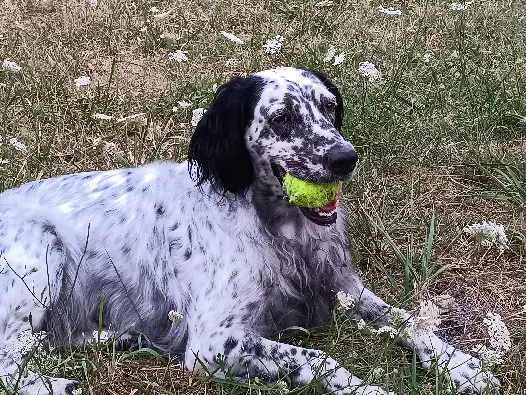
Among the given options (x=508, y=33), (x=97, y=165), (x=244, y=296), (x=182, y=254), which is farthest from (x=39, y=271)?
(x=508, y=33)

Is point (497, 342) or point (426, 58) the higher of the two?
point (497, 342)

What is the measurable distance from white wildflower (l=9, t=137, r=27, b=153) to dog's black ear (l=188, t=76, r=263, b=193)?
156 cm

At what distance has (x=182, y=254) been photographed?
3.40 metres

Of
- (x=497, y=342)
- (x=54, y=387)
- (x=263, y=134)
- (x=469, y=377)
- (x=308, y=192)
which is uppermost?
(x=263, y=134)

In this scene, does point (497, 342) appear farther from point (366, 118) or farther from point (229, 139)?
point (366, 118)

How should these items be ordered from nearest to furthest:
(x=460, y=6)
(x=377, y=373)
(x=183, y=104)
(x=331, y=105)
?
(x=377, y=373)
(x=331, y=105)
(x=183, y=104)
(x=460, y=6)

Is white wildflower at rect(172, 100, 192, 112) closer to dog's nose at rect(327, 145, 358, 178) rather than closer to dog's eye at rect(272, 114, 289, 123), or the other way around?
dog's eye at rect(272, 114, 289, 123)

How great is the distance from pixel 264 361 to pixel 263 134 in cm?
95

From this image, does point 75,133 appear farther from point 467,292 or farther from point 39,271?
point 467,292

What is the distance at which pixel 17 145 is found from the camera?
4.47 meters

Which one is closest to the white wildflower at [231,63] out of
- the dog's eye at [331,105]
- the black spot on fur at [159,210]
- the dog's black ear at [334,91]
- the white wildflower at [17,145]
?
the white wildflower at [17,145]

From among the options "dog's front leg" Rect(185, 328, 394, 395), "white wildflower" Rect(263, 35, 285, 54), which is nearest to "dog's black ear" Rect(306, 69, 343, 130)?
"dog's front leg" Rect(185, 328, 394, 395)

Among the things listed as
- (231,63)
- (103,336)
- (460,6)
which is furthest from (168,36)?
(103,336)

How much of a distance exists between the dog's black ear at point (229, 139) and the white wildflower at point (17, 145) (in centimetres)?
156
